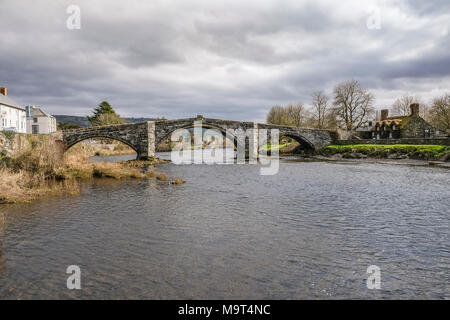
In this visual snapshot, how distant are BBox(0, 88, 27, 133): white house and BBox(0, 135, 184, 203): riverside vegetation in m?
27.2

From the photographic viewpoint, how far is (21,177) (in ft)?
63.8

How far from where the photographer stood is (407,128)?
201 feet

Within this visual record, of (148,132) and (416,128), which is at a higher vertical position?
(416,128)

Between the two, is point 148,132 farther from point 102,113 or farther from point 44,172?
point 102,113

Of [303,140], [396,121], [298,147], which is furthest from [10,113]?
[396,121]

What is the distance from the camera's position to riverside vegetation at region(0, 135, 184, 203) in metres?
17.4

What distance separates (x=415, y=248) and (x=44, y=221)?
1396 cm

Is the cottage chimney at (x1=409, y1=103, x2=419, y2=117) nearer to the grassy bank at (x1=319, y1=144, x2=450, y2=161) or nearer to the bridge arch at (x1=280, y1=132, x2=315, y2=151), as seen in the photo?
the grassy bank at (x1=319, y1=144, x2=450, y2=161)

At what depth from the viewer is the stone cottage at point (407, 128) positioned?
197ft

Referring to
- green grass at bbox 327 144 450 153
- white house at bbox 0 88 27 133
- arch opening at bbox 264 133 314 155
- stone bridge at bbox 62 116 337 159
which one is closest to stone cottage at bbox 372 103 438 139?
green grass at bbox 327 144 450 153

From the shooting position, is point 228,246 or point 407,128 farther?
point 407,128

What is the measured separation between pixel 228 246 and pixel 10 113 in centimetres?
5757

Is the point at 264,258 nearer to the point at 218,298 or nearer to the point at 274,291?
the point at 274,291
